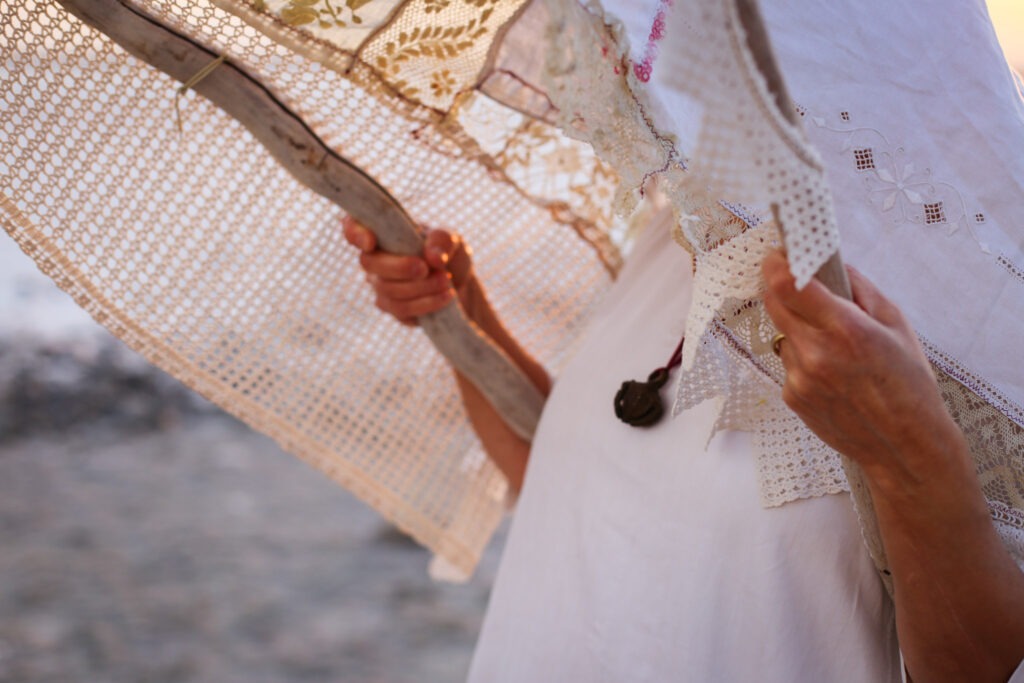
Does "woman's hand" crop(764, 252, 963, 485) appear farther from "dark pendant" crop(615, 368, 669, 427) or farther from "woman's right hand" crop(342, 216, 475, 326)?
"woman's right hand" crop(342, 216, 475, 326)

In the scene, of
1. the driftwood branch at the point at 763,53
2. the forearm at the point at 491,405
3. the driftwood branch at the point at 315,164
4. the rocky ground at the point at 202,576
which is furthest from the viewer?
the rocky ground at the point at 202,576

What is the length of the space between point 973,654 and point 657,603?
30 cm

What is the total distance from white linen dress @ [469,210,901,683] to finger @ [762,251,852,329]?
0.28m

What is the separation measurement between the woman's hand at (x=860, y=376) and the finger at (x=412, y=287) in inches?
24.3

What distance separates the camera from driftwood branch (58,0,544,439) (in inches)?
38.4

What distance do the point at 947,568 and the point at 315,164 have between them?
30.3 inches

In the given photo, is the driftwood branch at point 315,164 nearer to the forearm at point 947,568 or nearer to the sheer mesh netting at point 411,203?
the sheer mesh netting at point 411,203

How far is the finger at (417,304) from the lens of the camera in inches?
49.1

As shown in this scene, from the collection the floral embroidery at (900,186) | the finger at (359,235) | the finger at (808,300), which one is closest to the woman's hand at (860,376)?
the finger at (808,300)

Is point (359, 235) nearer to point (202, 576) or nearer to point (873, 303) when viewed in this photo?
point (873, 303)

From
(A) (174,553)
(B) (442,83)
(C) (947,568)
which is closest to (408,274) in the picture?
(B) (442,83)

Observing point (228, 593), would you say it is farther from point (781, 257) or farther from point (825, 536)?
point (781, 257)

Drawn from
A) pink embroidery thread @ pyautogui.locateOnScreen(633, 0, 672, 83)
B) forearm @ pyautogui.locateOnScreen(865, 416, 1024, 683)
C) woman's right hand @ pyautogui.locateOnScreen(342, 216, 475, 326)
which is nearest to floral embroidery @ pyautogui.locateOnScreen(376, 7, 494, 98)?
woman's right hand @ pyautogui.locateOnScreen(342, 216, 475, 326)

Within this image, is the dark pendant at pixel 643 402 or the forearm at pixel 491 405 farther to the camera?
the forearm at pixel 491 405
